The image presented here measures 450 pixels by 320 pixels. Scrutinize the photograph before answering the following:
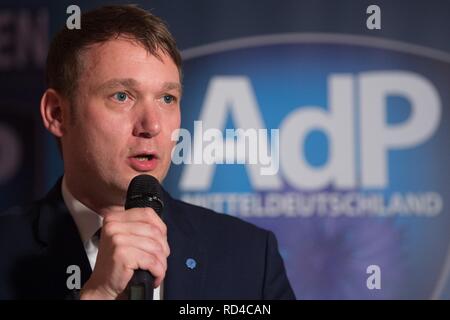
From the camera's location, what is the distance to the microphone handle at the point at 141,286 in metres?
1.12

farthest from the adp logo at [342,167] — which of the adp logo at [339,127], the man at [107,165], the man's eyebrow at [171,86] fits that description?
the man's eyebrow at [171,86]

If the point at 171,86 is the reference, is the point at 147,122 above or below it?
below

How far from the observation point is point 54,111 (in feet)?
6.35

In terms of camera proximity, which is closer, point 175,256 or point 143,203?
point 143,203

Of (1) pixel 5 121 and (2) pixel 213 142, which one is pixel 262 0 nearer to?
(2) pixel 213 142

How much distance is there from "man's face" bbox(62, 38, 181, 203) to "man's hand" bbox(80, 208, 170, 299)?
0.42 m

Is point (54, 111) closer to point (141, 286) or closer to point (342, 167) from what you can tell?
point (141, 286)

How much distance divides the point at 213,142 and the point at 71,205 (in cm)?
77

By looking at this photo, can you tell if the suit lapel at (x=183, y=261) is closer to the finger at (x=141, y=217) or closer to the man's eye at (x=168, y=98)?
the man's eye at (x=168, y=98)

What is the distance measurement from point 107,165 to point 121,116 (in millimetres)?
138

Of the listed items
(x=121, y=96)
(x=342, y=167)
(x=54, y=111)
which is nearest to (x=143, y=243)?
(x=121, y=96)

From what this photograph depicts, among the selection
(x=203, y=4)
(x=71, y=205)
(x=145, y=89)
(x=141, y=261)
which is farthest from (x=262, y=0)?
(x=141, y=261)

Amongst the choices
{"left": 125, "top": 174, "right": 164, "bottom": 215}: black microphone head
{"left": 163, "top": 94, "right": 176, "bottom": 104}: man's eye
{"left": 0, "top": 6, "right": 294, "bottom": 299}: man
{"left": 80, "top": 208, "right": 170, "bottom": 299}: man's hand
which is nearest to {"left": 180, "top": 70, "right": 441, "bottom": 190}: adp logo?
{"left": 0, "top": 6, "right": 294, "bottom": 299}: man

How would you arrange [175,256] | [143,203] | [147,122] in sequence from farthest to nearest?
[175,256] → [147,122] → [143,203]
